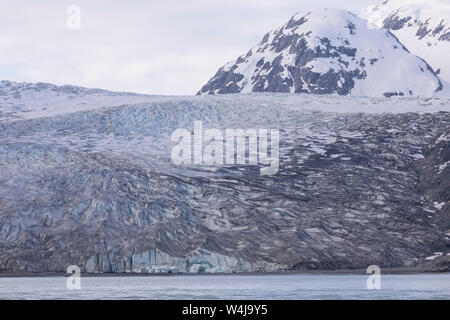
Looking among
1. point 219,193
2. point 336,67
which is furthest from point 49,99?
point 336,67

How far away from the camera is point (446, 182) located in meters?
63.5

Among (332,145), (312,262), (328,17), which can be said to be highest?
(328,17)

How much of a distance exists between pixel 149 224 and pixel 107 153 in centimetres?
931

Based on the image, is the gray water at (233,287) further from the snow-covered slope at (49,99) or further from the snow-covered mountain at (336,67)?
the snow-covered mountain at (336,67)

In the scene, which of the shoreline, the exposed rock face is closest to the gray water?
the shoreline

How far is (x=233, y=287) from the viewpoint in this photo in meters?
43.7

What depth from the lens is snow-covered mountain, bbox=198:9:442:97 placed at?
533ft

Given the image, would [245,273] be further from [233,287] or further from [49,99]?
[49,99]

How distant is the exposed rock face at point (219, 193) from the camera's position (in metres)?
52.2

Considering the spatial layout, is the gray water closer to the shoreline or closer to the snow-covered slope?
the shoreline

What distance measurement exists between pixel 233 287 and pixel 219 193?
15.1 metres
